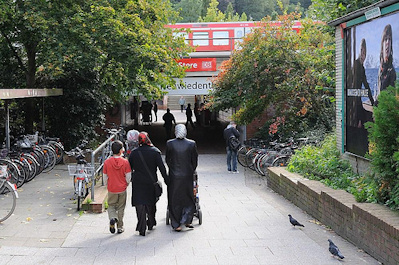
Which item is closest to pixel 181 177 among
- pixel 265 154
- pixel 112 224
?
pixel 112 224

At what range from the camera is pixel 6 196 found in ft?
33.9

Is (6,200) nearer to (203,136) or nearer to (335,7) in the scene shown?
(335,7)

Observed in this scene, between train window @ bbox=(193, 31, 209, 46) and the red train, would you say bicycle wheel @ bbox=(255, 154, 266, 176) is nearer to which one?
train window @ bbox=(193, 31, 209, 46)

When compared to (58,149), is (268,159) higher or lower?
lower

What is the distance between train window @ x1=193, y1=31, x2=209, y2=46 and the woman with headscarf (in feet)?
58.0

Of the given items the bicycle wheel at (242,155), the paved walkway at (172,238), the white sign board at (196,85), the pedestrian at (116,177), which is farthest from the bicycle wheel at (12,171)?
the white sign board at (196,85)

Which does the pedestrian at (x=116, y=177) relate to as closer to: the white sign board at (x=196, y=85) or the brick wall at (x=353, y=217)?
the brick wall at (x=353, y=217)

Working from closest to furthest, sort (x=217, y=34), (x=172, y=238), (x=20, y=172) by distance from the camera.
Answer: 1. (x=172, y=238)
2. (x=20, y=172)
3. (x=217, y=34)

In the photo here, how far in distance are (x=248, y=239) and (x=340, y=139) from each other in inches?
172

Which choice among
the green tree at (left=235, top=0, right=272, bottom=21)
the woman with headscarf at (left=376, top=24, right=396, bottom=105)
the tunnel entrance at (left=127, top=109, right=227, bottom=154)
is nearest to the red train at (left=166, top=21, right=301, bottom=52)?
the tunnel entrance at (left=127, top=109, right=227, bottom=154)

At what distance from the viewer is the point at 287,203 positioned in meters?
12.2

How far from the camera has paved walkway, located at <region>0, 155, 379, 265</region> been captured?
7.21 m

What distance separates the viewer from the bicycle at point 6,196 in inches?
367

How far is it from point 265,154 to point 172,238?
932 cm
